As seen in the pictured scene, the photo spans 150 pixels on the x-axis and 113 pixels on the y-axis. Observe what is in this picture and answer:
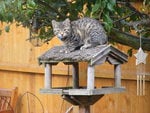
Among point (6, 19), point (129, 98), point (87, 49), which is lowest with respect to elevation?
point (129, 98)

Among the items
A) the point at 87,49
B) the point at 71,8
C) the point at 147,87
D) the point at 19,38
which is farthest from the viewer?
A: the point at 19,38

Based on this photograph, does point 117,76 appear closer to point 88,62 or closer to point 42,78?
point 88,62

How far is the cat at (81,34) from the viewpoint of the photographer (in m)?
2.16

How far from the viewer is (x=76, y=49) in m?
2.18

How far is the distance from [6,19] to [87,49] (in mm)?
563

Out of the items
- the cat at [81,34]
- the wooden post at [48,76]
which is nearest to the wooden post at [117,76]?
the cat at [81,34]

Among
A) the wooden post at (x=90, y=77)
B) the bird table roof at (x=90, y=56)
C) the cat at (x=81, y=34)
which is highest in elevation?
the cat at (x=81, y=34)

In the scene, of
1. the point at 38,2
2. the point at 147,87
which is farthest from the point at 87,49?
the point at 147,87

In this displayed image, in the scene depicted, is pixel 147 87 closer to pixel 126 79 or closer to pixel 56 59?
pixel 126 79

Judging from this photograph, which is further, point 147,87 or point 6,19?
point 147,87

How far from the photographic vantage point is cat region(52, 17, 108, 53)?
85.2 inches

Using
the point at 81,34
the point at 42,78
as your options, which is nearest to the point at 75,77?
the point at 81,34

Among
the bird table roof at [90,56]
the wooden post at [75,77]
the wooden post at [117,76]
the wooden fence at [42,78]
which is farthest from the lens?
the wooden fence at [42,78]

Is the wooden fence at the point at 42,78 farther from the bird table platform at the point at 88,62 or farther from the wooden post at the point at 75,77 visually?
the bird table platform at the point at 88,62
